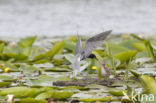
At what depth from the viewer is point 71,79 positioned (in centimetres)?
172

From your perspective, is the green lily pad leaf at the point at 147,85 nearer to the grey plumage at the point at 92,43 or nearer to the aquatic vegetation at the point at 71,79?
the aquatic vegetation at the point at 71,79

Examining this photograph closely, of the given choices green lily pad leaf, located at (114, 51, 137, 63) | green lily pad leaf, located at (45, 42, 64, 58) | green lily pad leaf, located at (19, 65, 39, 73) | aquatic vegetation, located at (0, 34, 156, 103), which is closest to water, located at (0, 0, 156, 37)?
green lily pad leaf, located at (45, 42, 64, 58)

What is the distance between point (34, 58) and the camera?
96.7 inches

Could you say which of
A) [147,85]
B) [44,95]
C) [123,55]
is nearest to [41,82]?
[44,95]

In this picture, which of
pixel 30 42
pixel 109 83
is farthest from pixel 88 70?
pixel 30 42

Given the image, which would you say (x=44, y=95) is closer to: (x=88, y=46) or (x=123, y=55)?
(x=88, y=46)

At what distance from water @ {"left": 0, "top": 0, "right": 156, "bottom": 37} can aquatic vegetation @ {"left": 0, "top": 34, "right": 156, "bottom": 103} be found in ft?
9.28

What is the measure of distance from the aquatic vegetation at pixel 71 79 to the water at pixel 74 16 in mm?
2827

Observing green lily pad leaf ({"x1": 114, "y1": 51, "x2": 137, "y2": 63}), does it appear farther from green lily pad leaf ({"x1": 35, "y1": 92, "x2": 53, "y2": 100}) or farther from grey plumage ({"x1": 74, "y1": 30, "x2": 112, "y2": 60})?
green lily pad leaf ({"x1": 35, "y1": 92, "x2": 53, "y2": 100})

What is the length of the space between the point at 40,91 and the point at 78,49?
334 millimetres

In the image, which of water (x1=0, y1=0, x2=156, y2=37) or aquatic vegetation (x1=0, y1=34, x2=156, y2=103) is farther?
water (x1=0, y1=0, x2=156, y2=37)

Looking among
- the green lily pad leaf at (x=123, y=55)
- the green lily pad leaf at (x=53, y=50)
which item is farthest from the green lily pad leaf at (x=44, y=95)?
the green lily pad leaf at (x=53, y=50)

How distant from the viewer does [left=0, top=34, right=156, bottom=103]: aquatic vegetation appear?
4.20 feet

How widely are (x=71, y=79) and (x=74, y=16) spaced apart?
6.02 metres
